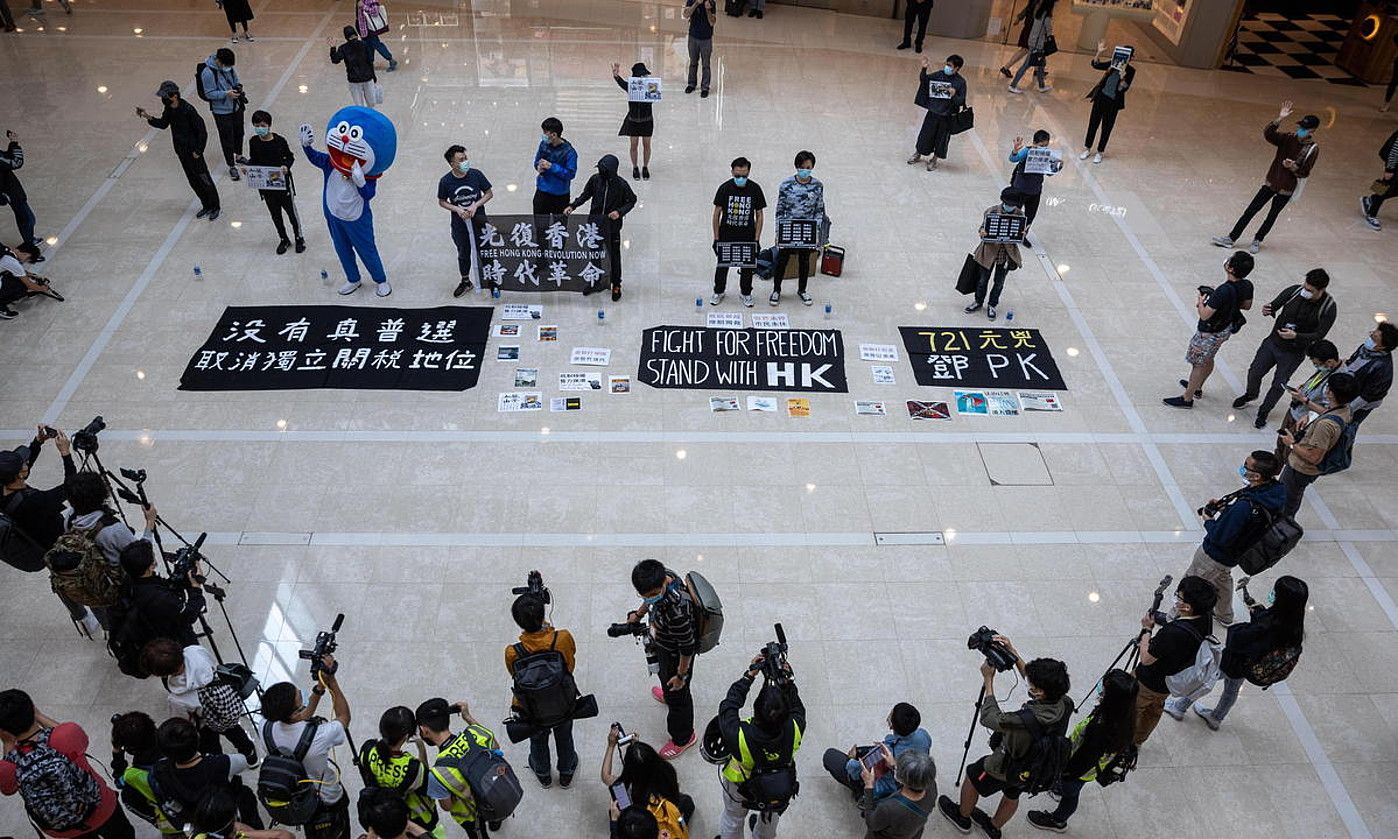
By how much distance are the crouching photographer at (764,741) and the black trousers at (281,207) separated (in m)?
7.87

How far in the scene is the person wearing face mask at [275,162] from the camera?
31.7 feet

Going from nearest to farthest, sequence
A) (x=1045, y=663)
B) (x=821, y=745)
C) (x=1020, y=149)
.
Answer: (x=1045, y=663) < (x=821, y=745) < (x=1020, y=149)

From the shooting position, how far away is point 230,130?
11586 millimetres

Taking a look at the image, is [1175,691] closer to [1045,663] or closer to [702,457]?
[1045,663]

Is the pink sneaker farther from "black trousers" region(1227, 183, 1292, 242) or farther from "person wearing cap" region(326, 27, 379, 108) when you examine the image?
"person wearing cap" region(326, 27, 379, 108)

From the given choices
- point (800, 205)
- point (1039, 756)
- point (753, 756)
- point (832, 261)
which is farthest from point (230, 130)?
point (1039, 756)

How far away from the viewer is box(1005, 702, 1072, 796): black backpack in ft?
15.8

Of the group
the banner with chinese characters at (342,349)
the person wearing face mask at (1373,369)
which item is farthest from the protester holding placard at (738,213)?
the person wearing face mask at (1373,369)

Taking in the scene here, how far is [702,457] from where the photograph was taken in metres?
8.16

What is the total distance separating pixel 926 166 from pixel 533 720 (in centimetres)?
1000

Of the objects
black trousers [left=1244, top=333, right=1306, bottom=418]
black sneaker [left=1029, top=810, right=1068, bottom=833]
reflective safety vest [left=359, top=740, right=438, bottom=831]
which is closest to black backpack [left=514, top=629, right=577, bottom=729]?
reflective safety vest [left=359, top=740, right=438, bottom=831]

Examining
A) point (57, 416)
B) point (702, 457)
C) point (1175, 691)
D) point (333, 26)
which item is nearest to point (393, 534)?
point (702, 457)

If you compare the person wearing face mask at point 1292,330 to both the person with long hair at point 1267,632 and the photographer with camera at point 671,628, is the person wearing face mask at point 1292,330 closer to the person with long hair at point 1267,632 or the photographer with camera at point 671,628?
the person with long hair at point 1267,632

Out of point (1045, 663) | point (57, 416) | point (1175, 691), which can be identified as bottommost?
point (57, 416)
